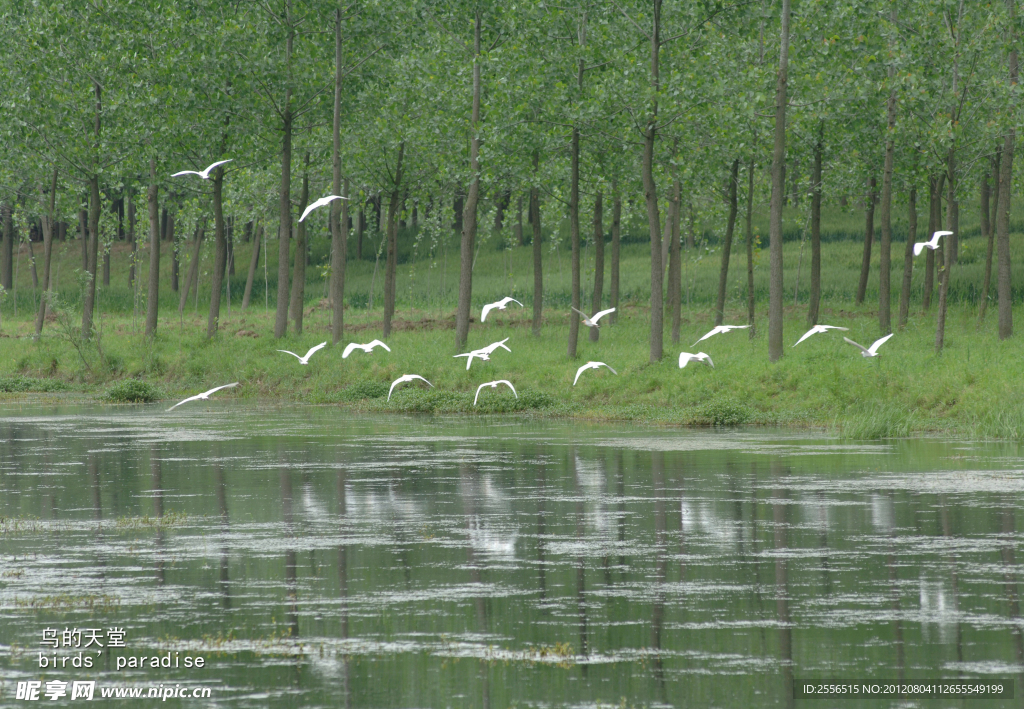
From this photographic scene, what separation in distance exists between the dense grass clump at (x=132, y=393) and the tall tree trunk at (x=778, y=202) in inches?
733

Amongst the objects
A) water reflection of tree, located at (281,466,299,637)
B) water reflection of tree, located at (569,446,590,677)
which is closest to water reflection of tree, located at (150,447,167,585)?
water reflection of tree, located at (281,466,299,637)

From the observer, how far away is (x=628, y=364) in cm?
3462

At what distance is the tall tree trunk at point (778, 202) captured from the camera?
106 feet

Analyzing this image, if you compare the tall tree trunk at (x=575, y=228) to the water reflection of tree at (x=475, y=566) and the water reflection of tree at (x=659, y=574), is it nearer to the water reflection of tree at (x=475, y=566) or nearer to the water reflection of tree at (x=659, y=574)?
the water reflection of tree at (x=475, y=566)

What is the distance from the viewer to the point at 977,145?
36844 millimetres

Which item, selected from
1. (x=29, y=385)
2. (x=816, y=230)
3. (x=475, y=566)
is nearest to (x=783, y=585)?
(x=475, y=566)

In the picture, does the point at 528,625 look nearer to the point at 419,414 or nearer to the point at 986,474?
the point at 986,474

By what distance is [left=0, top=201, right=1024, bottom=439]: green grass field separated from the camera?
29.1 m

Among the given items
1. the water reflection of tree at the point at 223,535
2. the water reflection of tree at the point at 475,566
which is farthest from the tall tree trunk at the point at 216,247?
the water reflection of tree at the point at 475,566

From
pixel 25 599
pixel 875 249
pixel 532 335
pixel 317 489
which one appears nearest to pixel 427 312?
pixel 532 335

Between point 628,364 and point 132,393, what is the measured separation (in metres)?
15.1

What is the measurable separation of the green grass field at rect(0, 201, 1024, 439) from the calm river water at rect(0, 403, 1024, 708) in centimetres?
675

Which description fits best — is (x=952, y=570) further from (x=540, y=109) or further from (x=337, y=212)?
(x=337, y=212)

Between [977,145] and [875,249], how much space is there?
28.4 meters
